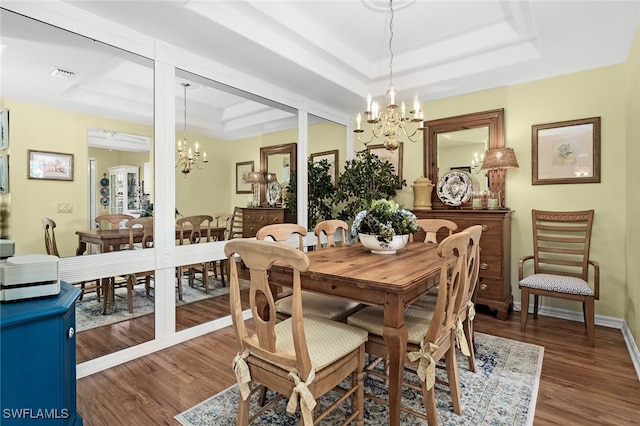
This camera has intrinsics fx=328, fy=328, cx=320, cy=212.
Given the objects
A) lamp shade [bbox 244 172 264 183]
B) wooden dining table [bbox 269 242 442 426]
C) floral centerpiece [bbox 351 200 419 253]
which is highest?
lamp shade [bbox 244 172 264 183]

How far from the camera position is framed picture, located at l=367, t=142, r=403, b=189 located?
453 centimetres

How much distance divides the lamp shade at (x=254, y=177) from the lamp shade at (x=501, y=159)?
2.59 meters

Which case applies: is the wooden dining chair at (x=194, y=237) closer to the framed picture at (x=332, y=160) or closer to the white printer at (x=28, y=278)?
the white printer at (x=28, y=278)

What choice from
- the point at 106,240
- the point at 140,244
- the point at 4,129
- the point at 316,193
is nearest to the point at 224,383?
the point at 140,244

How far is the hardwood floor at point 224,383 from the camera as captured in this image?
1.87 meters

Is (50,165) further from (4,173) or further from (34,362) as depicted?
(34,362)

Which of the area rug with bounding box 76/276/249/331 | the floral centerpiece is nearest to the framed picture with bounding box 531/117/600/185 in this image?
the floral centerpiece

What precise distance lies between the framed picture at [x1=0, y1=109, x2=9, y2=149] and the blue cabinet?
1171 mm

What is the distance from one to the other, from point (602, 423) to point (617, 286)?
2026 mm

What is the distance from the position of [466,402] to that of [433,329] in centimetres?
75

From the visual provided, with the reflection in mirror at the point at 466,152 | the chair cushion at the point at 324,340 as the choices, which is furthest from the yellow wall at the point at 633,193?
the chair cushion at the point at 324,340

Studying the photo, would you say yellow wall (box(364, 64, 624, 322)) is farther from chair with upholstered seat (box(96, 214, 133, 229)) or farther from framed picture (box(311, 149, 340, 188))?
chair with upholstered seat (box(96, 214, 133, 229))

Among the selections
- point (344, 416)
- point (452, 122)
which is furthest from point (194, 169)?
point (452, 122)

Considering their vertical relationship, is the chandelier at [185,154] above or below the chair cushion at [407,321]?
above
